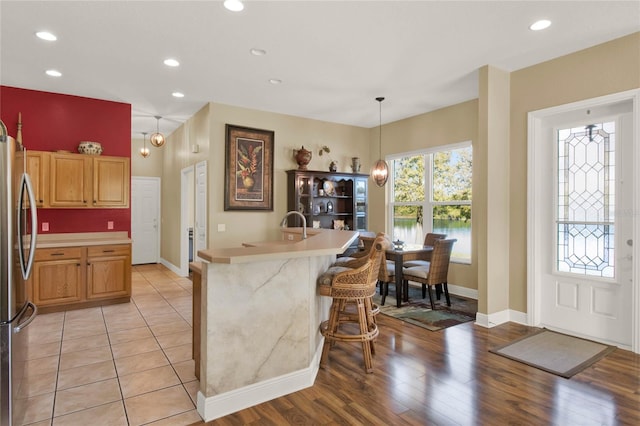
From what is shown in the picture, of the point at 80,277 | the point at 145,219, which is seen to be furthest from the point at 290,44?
the point at 145,219

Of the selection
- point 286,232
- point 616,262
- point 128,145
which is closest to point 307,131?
point 286,232

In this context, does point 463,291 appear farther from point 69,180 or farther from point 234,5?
point 69,180

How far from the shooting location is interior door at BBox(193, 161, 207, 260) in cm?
566

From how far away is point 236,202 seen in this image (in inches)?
220

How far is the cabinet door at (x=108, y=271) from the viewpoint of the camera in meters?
4.86

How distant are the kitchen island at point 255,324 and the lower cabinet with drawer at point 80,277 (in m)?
3.25

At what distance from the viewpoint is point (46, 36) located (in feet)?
11.0

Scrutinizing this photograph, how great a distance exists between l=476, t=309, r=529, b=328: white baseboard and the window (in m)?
1.34

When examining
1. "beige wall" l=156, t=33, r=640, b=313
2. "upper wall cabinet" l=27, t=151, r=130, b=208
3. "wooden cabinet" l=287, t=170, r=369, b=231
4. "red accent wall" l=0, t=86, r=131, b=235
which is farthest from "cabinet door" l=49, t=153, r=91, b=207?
"wooden cabinet" l=287, t=170, r=369, b=231

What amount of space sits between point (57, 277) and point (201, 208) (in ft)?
7.41

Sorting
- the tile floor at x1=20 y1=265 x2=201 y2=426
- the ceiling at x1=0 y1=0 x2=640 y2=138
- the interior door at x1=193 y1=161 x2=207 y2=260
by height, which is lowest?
the tile floor at x1=20 y1=265 x2=201 y2=426

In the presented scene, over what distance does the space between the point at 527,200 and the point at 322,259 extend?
255 cm

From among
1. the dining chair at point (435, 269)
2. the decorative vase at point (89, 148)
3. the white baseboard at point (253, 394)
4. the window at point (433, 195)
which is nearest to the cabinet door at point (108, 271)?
the decorative vase at point (89, 148)

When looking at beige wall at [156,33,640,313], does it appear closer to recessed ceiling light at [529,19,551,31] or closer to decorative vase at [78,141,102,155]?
recessed ceiling light at [529,19,551,31]
